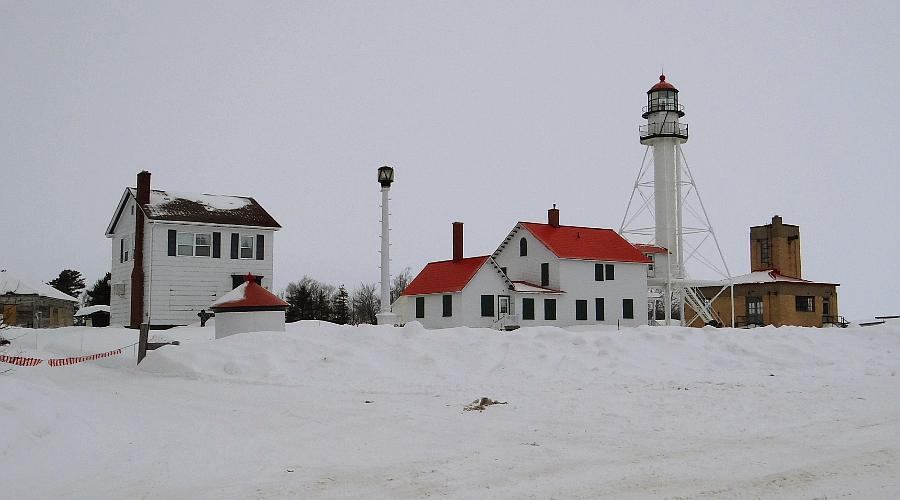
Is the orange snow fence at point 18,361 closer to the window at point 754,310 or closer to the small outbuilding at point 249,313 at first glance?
the small outbuilding at point 249,313

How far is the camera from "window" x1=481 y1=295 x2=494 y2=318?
147 ft

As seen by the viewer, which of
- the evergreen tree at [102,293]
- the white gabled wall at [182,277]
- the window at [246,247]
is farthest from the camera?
the evergreen tree at [102,293]

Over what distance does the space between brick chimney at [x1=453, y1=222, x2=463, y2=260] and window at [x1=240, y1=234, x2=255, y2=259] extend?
41.8 ft

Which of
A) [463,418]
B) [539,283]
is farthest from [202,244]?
[463,418]

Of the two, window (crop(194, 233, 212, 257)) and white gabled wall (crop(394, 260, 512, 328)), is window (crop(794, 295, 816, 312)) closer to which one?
white gabled wall (crop(394, 260, 512, 328))

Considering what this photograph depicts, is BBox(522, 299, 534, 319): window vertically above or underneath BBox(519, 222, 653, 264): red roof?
underneath

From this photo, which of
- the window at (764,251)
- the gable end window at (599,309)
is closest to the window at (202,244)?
the gable end window at (599,309)

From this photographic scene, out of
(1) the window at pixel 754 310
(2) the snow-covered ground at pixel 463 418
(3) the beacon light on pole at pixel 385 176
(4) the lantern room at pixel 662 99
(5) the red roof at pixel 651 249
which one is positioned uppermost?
(4) the lantern room at pixel 662 99

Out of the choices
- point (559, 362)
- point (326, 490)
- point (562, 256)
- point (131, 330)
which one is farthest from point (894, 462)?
point (562, 256)

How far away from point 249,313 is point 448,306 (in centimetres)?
2164

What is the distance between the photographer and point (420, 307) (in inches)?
1896

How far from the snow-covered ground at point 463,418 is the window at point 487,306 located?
20365 mm

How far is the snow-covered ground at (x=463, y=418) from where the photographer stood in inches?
374

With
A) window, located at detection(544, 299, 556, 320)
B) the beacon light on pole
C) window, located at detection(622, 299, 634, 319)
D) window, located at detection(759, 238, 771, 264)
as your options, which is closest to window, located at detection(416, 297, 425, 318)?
window, located at detection(544, 299, 556, 320)
